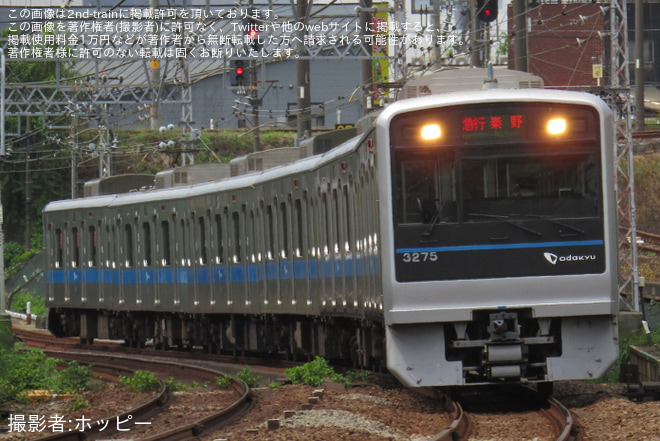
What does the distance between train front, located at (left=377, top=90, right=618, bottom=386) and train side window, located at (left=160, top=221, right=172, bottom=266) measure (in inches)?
472

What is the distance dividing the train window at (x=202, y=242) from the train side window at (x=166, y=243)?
1.29m

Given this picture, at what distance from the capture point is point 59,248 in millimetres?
27266

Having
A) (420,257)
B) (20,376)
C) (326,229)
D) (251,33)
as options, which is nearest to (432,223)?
(420,257)

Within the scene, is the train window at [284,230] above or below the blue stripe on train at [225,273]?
above

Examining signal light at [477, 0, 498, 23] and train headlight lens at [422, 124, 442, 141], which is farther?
signal light at [477, 0, 498, 23]

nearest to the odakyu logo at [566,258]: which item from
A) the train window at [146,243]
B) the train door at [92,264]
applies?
the train window at [146,243]

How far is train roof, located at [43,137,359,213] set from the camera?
1528 cm

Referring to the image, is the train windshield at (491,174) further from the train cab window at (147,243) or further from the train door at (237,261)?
the train cab window at (147,243)

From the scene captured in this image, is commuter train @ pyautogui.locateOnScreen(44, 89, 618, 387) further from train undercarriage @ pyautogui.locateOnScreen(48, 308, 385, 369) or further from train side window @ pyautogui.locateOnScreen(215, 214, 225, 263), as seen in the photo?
train side window @ pyautogui.locateOnScreen(215, 214, 225, 263)

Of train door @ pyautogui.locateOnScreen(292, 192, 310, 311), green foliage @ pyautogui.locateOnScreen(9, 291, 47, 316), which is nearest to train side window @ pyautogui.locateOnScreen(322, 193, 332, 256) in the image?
train door @ pyautogui.locateOnScreen(292, 192, 310, 311)

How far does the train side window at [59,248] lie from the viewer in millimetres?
27109

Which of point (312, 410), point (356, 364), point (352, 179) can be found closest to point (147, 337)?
point (356, 364)

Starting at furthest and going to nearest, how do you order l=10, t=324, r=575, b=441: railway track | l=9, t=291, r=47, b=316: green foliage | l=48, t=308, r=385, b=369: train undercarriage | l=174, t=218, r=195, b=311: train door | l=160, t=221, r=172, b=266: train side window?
l=9, t=291, r=47, b=316: green foliage → l=160, t=221, r=172, b=266: train side window → l=174, t=218, r=195, b=311: train door → l=48, t=308, r=385, b=369: train undercarriage → l=10, t=324, r=575, b=441: railway track

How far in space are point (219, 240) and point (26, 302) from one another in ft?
76.9
